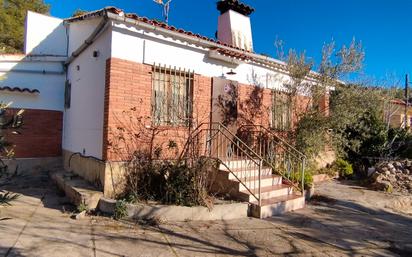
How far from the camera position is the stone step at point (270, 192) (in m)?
7.16

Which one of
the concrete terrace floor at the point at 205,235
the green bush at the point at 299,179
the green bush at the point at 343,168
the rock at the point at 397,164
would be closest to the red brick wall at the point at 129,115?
the concrete terrace floor at the point at 205,235

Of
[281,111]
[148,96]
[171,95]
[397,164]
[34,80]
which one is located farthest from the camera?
[397,164]

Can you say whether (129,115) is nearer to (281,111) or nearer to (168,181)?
(168,181)

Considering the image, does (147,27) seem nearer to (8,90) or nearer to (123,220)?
(123,220)

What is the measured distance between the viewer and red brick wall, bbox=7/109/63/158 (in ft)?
35.0

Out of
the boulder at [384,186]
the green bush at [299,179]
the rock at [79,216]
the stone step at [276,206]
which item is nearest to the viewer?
the rock at [79,216]

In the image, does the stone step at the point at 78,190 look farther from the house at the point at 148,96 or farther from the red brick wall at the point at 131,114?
the red brick wall at the point at 131,114

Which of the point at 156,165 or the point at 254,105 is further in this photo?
the point at 254,105

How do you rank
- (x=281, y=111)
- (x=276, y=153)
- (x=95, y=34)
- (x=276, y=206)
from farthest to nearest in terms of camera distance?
(x=281, y=111), (x=276, y=153), (x=95, y=34), (x=276, y=206)

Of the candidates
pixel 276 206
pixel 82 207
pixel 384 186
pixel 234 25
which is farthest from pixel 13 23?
pixel 384 186

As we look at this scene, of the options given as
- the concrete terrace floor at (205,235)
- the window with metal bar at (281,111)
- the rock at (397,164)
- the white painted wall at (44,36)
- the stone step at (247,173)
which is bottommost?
the concrete terrace floor at (205,235)

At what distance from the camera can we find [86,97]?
352 inches

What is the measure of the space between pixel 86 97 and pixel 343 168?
30.6 ft

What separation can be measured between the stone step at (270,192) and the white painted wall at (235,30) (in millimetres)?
6464
